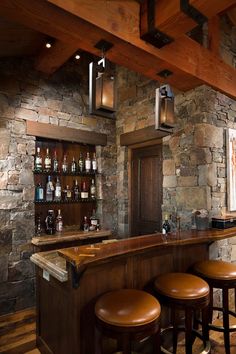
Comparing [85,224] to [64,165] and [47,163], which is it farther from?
[47,163]

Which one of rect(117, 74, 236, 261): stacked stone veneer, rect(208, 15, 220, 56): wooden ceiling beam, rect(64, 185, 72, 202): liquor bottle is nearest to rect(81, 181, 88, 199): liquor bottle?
rect(64, 185, 72, 202): liquor bottle

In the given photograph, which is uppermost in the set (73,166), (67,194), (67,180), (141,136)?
(141,136)

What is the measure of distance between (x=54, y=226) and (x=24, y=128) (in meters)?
1.38

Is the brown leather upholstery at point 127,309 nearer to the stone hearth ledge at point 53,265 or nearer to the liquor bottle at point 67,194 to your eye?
the stone hearth ledge at point 53,265

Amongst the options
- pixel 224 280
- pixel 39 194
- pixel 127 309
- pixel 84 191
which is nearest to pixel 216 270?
pixel 224 280

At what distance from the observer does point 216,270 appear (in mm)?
2266

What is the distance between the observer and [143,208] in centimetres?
380

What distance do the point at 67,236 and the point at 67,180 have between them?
869 mm

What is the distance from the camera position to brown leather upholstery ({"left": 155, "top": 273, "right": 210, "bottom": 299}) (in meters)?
1.84

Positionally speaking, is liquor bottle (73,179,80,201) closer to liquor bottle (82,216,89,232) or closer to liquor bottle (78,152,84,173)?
liquor bottle (78,152,84,173)

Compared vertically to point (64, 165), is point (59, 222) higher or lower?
lower

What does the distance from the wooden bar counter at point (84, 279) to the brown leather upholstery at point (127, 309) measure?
203mm

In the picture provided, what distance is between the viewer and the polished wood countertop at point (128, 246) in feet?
5.53

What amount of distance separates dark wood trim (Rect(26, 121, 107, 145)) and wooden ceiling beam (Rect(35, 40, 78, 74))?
0.71 m
